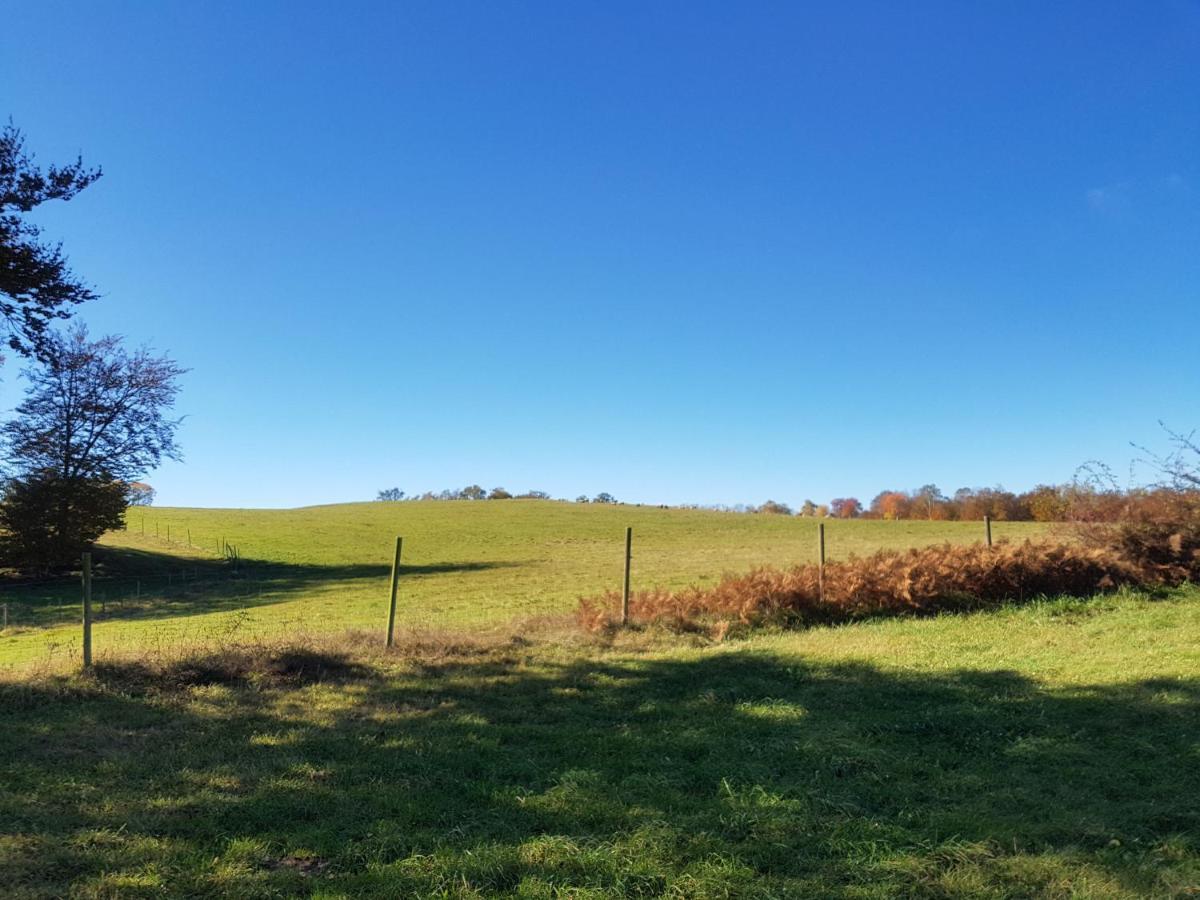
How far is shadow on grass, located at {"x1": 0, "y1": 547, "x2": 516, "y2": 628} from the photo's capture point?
25266 mm

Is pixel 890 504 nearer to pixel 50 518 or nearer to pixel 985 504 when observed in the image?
pixel 985 504

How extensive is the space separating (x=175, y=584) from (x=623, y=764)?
111 feet

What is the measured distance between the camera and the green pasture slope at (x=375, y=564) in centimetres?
1842

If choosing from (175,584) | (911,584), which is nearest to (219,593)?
(175,584)

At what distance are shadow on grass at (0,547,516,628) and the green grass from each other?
19.0m

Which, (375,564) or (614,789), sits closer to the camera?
(614,789)

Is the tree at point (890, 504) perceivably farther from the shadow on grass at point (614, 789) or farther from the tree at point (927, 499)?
the shadow on grass at point (614, 789)

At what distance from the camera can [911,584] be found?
1416cm

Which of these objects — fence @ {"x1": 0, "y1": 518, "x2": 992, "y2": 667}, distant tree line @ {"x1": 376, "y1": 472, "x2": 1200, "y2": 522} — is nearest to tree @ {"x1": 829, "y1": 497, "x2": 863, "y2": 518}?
distant tree line @ {"x1": 376, "y1": 472, "x2": 1200, "y2": 522}

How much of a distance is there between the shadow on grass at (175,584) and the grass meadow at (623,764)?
17.8 meters

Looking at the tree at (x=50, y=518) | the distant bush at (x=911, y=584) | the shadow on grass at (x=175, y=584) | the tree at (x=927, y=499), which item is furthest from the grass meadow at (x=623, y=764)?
the tree at (x=927, y=499)

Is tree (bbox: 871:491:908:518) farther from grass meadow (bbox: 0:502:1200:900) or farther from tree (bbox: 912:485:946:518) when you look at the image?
grass meadow (bbox: 0:502:1200:900)

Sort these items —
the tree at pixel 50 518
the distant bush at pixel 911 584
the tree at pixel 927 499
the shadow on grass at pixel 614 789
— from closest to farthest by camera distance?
1. the shadow on grass at pixel 614 789
2. the distant bush at pixel 911 584
3. the tree at pixel 50 518
4. the tree at pixel 927 499

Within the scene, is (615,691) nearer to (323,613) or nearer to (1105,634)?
(1105,634)
